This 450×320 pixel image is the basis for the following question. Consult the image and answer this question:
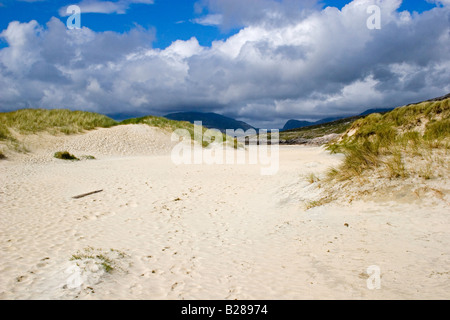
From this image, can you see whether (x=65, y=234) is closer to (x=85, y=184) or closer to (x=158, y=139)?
(x=85, y=184)

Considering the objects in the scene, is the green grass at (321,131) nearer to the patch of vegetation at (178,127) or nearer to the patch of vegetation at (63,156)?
the patch of vegetation at (178,127)

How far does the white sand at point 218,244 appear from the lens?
410 cm

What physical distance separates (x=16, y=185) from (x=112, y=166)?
19.8 feet

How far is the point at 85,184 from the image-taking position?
1246 centimetres

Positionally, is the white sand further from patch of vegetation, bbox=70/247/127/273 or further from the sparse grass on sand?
the sparse grass on sand

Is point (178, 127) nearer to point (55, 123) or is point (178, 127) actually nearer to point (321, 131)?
point (55, 123)

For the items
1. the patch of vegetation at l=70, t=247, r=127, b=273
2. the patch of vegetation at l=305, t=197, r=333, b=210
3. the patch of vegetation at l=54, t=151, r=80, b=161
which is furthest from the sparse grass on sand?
the patch of vegetation at l=305, t=197, r=333, b=210

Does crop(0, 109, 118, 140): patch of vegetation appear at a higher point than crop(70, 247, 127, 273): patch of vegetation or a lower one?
higher

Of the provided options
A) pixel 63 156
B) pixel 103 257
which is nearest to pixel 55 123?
pixel 63 156

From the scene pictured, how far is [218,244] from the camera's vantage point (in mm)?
6203

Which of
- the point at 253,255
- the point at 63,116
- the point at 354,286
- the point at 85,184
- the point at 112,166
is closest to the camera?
the point at 354,286

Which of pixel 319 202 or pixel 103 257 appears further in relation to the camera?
pixel 319 202

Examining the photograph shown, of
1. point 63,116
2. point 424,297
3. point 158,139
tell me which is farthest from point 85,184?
point 63,116

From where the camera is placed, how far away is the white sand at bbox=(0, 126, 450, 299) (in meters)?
4.10
